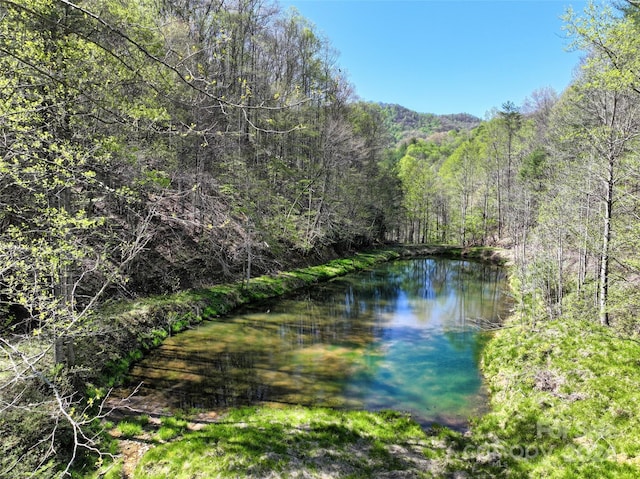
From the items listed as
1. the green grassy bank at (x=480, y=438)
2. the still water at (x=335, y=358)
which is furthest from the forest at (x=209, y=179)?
the still water at (x=335, y=358)

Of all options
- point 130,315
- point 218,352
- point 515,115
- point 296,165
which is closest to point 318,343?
point 218,352

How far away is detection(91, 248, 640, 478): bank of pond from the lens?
6219 millimetres

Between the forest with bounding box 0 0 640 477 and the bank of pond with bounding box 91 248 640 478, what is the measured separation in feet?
5.06

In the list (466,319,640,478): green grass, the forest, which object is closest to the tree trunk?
the forest

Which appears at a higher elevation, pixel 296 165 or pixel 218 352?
pixel 296 165

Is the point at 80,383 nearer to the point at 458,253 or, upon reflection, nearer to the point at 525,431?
the point at 525,431

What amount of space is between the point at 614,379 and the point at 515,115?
1635 inches

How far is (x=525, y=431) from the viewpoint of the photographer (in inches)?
282

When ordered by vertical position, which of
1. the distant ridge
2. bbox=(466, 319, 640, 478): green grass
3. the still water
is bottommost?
the still water

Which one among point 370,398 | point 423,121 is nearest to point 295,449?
point 370,398

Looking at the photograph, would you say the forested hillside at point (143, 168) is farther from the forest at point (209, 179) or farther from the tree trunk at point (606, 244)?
the tree trunk at point (606, 244)

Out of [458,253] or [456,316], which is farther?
[458,253]

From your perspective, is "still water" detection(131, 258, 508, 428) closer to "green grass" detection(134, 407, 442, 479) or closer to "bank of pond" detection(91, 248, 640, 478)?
"bank of pond" detection(91, 248, 640, 478)

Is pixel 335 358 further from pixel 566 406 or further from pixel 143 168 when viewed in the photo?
pixel 143 168
